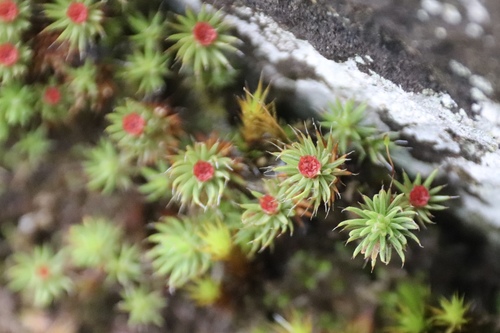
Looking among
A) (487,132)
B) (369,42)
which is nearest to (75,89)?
(369,42)

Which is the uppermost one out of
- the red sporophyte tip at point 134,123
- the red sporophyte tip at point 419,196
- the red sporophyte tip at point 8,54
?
the red sporophyte tip at point 419,196

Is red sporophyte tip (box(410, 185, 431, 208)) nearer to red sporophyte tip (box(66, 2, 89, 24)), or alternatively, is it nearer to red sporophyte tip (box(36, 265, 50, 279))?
red sporophyte tip (box(66, 2, 89, 24))

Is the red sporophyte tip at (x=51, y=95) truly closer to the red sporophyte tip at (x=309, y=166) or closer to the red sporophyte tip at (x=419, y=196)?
the red sporophyte tip at (x=309, y=166)

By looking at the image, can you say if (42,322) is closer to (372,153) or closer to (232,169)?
(232,169)

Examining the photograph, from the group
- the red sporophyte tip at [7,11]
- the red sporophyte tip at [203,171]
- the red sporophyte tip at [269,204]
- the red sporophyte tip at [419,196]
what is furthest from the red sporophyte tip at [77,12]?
the red sporophyte tip at [419,196]

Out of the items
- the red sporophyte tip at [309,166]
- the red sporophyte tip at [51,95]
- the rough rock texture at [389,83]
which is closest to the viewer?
the rough rock texture at [389,83]

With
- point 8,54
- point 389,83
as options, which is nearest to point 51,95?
point 8,54

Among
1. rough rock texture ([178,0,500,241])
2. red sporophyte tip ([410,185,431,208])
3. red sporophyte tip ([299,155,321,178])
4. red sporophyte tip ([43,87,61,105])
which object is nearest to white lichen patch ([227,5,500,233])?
rough rock texture ([178,0,500,241])
